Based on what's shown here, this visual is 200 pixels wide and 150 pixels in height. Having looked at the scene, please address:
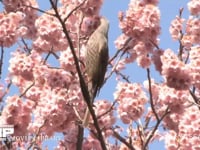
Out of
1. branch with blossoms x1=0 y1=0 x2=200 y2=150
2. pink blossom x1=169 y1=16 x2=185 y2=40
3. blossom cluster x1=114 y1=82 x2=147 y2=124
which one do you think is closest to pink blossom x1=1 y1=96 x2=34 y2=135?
branch with blossoms x1=0 y1=0 x2=200 y2=150

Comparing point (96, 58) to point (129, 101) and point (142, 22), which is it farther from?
point (142, 22)

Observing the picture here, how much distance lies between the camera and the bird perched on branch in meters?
6.02

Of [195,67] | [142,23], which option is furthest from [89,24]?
[195,67]

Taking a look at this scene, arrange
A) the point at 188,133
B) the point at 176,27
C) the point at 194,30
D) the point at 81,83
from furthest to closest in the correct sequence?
the point at 176,27 → the point at 194,30 → the point at 188,133 → the point at 81,83

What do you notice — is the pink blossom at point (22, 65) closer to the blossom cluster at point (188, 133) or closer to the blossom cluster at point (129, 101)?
the blossom cluster at point (129, 101)

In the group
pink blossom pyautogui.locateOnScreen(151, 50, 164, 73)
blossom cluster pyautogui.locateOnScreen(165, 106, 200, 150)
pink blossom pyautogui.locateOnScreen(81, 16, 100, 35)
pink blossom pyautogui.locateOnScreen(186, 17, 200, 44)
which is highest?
pink blossom pyautogui.locateOnScreen(186, 17, 200, 44)

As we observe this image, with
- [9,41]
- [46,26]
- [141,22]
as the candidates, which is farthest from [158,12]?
[9,41]

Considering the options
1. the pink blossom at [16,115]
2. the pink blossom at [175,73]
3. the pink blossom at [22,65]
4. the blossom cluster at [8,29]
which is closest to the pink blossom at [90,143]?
the pink blossom at [22,65]

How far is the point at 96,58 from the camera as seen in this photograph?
611 cm

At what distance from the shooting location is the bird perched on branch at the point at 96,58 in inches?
237

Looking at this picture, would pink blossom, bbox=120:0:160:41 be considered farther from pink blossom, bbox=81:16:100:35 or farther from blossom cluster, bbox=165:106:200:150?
blossom cluster, bbox=165:106:200:150

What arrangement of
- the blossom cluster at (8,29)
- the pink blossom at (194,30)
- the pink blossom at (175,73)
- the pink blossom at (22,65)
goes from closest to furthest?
the pink blossom at (175,73) < the pink blossom at (22,65) < the blossom cluster at (8,29) < the pink blossom at (194,30)

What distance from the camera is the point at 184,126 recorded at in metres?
6.10
